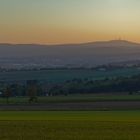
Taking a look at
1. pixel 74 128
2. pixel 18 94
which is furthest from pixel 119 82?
pixel 74 128

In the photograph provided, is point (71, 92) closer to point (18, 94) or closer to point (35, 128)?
point (18, 94)

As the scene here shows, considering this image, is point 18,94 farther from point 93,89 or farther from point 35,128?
point 35,128

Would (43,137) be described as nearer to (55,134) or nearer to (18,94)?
(55,134)

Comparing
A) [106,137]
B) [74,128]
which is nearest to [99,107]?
[74,128]

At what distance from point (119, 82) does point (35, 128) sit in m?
94.1

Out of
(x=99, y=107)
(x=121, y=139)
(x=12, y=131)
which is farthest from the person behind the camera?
(x=99, y=107)

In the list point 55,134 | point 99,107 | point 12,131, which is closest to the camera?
point 55,134

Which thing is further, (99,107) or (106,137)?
(99,107)

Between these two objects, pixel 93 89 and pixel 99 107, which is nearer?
pixel 99 107

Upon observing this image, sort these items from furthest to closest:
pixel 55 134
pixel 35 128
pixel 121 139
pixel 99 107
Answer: pixel 99 107, pixel 35 128, pixel 55 134, pixel 121 139

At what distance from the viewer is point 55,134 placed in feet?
111

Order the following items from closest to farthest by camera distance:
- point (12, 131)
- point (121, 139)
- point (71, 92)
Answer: point (121, 139), point (12, 131), point (71, 92)

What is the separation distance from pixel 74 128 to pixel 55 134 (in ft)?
15.6

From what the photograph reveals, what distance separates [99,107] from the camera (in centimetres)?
7950
